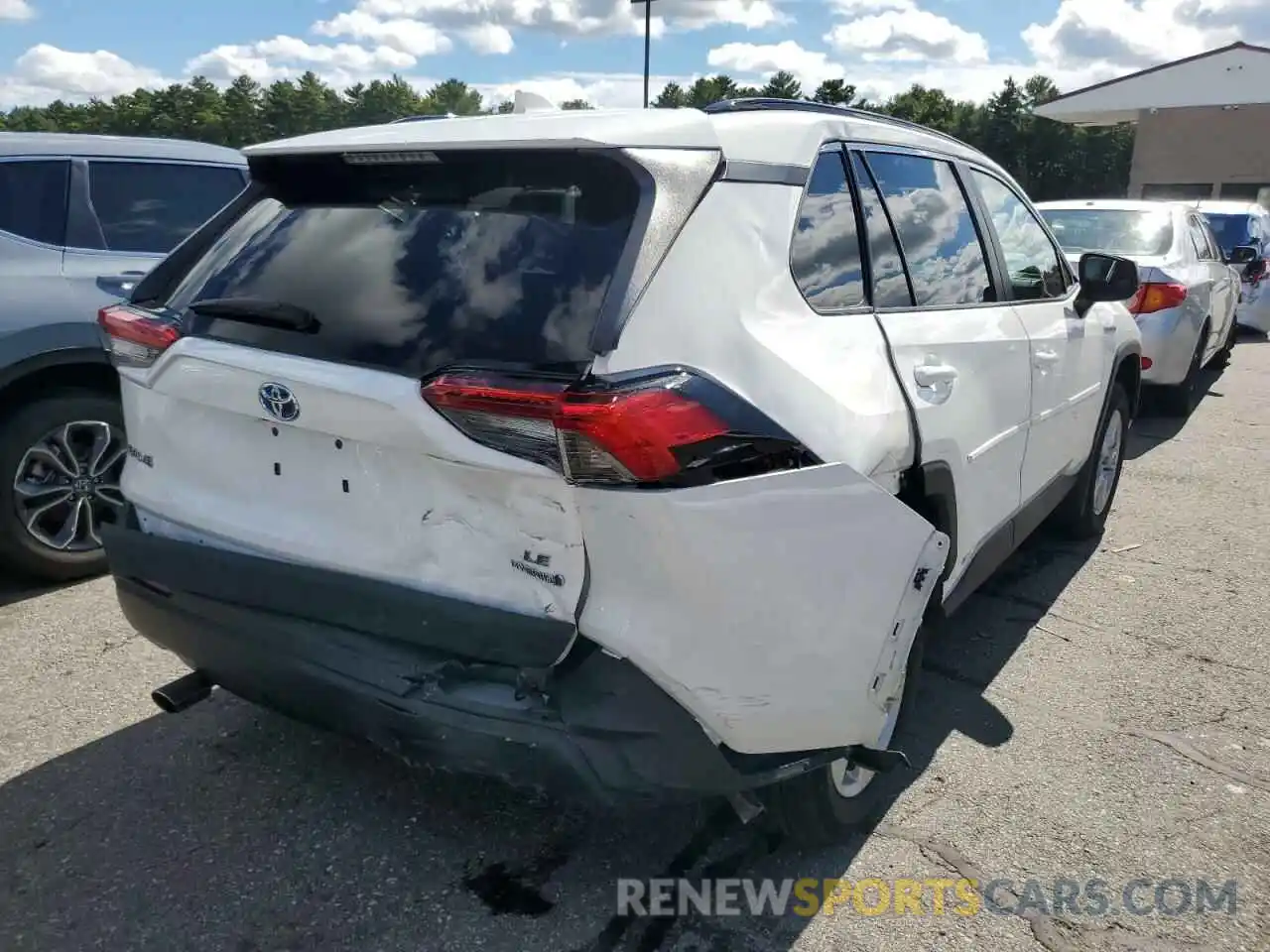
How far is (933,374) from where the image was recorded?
9.14 ft

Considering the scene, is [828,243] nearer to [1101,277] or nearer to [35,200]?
[1101,277]

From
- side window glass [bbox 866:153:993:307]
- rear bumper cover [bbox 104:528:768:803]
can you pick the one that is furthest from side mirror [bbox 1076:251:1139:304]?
rear bumper cover [bbox 104:528:768:803]

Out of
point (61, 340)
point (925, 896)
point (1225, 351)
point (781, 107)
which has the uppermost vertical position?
point (781, 107)

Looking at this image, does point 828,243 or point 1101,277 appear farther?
point 1101,277

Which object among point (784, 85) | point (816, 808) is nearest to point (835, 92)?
point (784, 85)

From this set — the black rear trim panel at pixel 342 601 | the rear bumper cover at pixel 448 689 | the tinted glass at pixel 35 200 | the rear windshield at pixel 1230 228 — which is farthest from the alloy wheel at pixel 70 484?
the rear windshield at pixel 1230 228

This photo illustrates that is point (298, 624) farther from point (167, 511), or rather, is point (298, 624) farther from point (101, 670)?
point (101, 670)

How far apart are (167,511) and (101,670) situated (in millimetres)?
1432

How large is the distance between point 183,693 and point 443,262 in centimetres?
143

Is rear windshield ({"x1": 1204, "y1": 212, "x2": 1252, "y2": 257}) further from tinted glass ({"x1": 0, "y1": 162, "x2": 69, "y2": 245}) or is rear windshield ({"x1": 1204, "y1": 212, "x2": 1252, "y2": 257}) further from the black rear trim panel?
the black rear trim panel

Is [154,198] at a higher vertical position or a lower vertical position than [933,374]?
higher

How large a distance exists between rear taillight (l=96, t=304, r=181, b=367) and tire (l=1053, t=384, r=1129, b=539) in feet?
13.1

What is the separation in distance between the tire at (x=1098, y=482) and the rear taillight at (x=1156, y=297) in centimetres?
233

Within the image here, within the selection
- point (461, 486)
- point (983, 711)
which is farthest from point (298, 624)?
→ point (983, 711)
